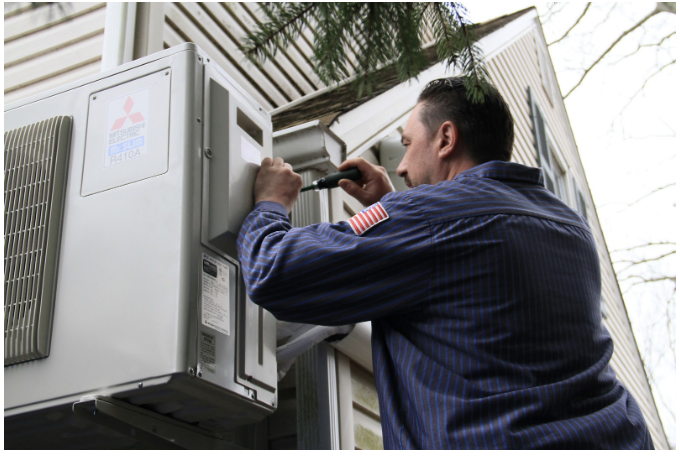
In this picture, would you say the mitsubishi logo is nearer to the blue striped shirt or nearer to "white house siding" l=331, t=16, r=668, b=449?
the blue striped shirt

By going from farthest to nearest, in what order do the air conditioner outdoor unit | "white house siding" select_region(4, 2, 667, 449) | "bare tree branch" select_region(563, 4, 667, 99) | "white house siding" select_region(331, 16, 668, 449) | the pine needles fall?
"bare tree branch" select_region(563, 4, 667, 99) → "white house siding" select_region(331, 16, 668, 449) → "white house siding" select_region(4, 2, 667, 449) → the air conditioner outdoor unit → the pine needles

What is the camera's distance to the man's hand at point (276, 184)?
1889 millimetres

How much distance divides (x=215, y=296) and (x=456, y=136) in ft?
2.74

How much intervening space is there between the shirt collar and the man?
15 mm

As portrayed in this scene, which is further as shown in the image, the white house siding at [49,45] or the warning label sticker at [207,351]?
the white house siding at [49,45]

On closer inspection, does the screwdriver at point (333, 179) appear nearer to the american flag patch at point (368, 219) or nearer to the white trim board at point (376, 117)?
the american flag patch at point (368, 219)

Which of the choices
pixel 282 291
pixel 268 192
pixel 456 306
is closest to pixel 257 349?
pixel 282 291

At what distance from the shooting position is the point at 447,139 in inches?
79.7

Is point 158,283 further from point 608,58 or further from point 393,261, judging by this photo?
point 608,58

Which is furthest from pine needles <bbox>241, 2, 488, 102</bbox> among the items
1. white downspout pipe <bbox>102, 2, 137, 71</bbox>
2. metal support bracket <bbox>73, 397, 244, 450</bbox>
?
white downspout pipe <bbox>102, 2, 137, 71</bbox>

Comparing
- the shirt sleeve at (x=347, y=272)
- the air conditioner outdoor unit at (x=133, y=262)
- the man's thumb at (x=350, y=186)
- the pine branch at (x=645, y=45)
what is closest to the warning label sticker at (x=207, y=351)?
→ the air conditioner outdoor unit at (x=133, y=262)

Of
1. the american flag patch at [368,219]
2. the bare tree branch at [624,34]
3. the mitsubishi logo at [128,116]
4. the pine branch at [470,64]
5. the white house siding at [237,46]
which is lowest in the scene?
the american flag patch at [368,219]

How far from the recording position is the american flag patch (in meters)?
1.68

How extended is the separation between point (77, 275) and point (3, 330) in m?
0.21
